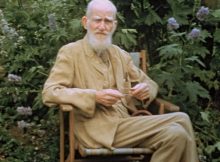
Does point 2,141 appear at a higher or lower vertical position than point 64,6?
lower

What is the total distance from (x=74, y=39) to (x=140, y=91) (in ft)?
3.83

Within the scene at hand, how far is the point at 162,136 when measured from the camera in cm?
457

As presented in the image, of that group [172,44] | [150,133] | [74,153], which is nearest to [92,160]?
[74,153]

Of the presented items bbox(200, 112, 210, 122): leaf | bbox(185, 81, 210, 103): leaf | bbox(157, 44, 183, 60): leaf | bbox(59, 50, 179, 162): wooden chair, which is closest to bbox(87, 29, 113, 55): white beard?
bbox(59, 50, 179, 162): wooden chair

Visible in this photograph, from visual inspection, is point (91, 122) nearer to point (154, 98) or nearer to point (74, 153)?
point (74, 153)

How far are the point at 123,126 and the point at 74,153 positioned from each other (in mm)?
403

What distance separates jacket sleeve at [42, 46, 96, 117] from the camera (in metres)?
4.55

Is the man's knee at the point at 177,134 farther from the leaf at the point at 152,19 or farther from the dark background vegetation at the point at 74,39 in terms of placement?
the leaf at the point at 152,19

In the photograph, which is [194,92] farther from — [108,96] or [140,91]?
[108,96]

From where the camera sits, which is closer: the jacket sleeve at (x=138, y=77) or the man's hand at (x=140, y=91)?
the man's hand at (x=140, y=91)

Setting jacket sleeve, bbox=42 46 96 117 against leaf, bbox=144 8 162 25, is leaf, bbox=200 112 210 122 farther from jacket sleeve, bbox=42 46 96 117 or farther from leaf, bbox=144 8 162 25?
jacket sleeve, bbox=42 46 96 117

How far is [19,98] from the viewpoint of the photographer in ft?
19.8

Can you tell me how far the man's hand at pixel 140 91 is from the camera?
4812mm

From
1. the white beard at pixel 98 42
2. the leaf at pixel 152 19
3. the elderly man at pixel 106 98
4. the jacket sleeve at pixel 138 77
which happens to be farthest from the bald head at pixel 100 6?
the leaf at pixel 152 19
